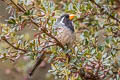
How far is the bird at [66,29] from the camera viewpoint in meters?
2.73

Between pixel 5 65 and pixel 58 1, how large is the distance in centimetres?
173

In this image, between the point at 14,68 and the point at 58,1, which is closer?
the point at 58,1

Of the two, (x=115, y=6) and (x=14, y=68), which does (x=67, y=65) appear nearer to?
(x=115, y=6)

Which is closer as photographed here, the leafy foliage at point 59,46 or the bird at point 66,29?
the leafy foliage at point 59,46

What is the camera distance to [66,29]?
9.50 ft

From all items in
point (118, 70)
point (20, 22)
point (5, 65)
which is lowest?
point (5, 65)

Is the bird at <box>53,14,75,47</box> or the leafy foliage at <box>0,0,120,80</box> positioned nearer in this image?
the leafy foliage at <box>0,0,120,80</box>

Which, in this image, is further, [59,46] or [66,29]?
[66,29]

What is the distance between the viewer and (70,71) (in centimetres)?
222

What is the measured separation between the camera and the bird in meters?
2.73

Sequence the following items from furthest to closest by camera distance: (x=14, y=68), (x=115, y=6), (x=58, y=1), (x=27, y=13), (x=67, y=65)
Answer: (x=14, y=68)
(x=58, y=1)
(x=115, y=6)
(x=67, y=65)
(x=27, y=13)

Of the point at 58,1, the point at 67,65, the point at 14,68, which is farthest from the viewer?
the point at 14,68

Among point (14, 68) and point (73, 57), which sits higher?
point (73, 57)

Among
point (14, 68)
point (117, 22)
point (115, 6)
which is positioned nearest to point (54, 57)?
point (117, 22)
